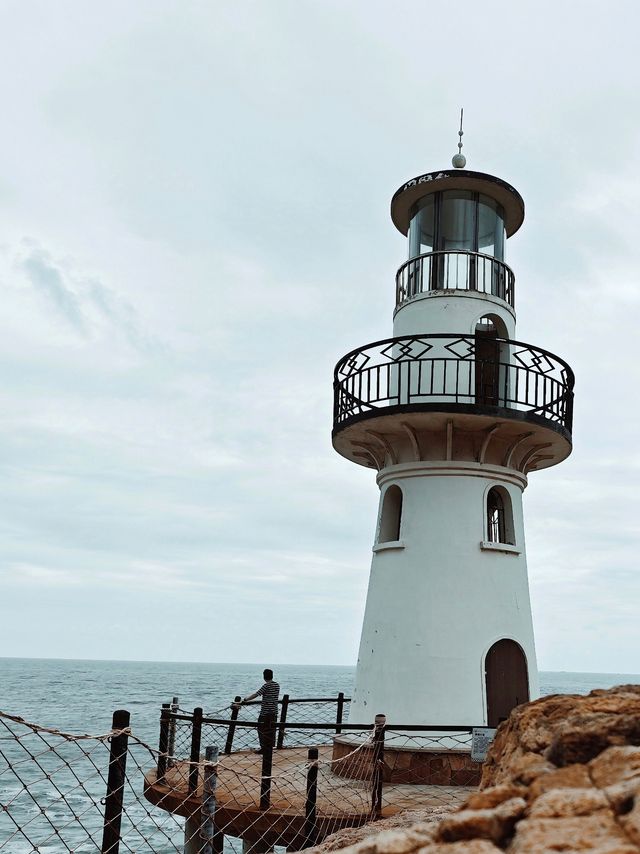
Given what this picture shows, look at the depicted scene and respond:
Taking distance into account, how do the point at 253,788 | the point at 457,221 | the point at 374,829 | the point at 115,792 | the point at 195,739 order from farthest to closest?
the point at 457,221 → the point at 253,788 → the point at 195,739 → the point at 374,829 → the point at 115,792

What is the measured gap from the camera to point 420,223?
14.8 meters

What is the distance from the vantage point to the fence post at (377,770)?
30.8ft

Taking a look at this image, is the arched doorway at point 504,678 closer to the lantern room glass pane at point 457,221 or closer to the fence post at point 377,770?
the fence post at point 377,770

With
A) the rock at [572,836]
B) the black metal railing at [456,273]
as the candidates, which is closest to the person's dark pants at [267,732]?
Result: the rock at [572,836]

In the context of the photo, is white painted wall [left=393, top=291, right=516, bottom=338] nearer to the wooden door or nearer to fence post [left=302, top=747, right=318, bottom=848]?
the wooden door

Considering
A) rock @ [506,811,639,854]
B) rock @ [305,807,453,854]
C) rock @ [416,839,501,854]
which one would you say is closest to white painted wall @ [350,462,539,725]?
rock @ [305,807,453,854]

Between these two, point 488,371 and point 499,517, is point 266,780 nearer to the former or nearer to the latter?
point 499,517

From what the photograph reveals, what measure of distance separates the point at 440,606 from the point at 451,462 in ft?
7.42

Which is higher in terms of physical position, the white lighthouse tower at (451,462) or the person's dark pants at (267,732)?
the white lighthouse tower at (451,462)

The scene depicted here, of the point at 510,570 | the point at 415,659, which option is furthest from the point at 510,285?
the point at 415,659

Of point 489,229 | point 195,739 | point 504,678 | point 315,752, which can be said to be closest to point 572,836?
point 315,752

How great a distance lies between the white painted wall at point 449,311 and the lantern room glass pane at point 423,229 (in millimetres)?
1054

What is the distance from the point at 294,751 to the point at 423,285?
27.8ft

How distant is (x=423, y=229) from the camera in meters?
14.8
